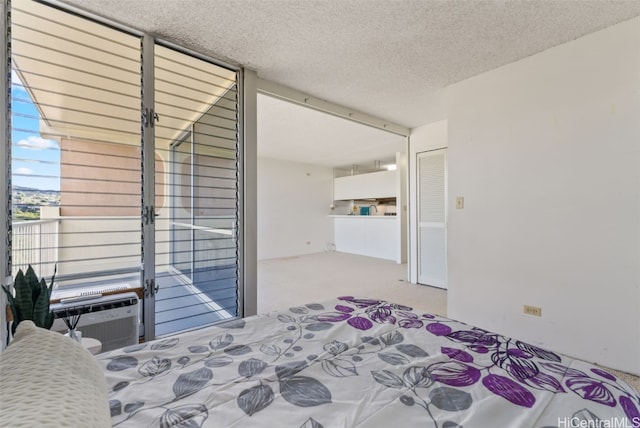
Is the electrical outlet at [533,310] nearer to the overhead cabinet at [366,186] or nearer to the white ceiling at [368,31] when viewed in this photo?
the white ceiling at [368,31]

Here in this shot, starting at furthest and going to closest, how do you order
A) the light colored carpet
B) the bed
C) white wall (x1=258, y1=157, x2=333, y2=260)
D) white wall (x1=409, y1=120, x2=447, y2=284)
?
white wall (x1=258, y1=157, x2=333, y2=260), white wall (x1=409, y1=120, x2=447, y2=284), the light colored carpet, the bed

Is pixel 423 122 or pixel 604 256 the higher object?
pixel 423 122

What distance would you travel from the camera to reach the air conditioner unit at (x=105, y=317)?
172cm

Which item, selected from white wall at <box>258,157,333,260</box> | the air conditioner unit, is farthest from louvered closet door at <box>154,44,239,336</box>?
white wall at <box>258,157,333,260</box>

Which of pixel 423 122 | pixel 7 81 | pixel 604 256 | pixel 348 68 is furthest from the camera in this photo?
pixel 423 122

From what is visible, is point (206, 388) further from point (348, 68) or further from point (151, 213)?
point (348, 68)

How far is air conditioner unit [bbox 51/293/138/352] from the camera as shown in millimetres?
1717

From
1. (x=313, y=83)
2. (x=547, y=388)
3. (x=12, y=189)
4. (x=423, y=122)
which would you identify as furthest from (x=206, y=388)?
(x=423, y=122)

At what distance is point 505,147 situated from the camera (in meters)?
2.34

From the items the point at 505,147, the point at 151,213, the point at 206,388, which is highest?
the point at 505,147

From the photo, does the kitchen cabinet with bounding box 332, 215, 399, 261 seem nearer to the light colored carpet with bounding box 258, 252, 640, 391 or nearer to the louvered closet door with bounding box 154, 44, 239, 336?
the light colored carpet with bounding box 258, 252, 640, 391

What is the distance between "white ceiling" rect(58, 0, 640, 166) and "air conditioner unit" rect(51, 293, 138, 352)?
76.1 inches

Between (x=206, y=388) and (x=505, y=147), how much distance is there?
2730 mm

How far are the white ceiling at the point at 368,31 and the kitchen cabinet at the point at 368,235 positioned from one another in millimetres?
3812
